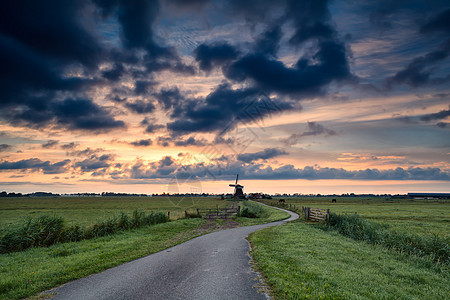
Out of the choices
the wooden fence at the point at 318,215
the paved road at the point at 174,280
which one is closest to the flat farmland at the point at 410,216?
the wooden fence at the point at 318,215

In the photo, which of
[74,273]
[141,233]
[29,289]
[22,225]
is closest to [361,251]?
[74,273]

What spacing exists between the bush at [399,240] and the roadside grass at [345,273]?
1714 millimetres

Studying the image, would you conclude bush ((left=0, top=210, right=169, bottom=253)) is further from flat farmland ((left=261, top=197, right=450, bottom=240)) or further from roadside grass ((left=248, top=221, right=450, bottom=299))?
flat farmland ((left=261, top=197, right=450, bottom=240))

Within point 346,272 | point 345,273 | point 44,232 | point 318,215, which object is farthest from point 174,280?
point 318,215

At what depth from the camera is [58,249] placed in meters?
15.5

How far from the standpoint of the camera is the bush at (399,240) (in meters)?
14.5

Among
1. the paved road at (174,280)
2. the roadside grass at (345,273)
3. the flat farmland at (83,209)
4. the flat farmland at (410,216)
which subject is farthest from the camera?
the flat farmland at (83,209)

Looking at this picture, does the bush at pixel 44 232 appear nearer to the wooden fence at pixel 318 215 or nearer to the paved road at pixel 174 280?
the paved road at pixel 174 280

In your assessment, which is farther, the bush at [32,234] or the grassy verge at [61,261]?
the bush at [32,234]

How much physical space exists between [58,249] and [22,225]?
382cm

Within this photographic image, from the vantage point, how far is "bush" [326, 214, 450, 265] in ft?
47.7

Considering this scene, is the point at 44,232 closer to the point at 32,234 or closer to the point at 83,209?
the point at 32,234

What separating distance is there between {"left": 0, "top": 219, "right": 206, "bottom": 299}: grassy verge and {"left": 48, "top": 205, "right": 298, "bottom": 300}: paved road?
2.50ft

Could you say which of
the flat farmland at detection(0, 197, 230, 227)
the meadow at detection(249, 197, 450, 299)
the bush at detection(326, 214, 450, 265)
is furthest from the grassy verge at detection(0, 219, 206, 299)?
the bush at detection(326, 214, 450, 265)
